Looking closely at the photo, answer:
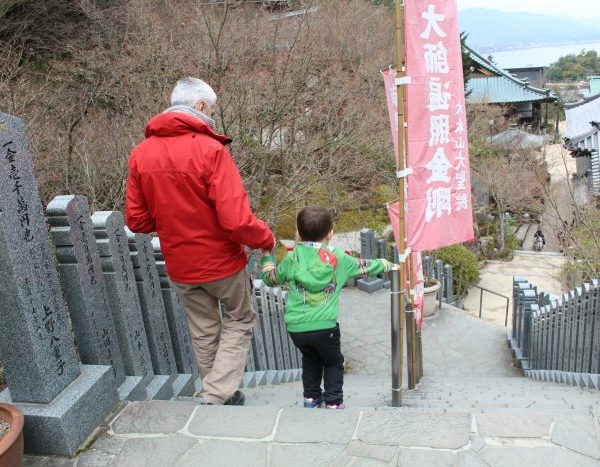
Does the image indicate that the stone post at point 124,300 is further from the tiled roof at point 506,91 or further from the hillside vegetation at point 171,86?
the tiled roof at point 506,91

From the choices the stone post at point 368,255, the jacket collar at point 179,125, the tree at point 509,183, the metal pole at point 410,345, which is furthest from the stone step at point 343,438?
the tree at point 509,183

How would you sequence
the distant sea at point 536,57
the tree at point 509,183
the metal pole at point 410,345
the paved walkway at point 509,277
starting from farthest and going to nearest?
the distant sea at point 536,57, the tree at point 509,183, the paved walkway at point 509,277, the metal pole at point 410,345

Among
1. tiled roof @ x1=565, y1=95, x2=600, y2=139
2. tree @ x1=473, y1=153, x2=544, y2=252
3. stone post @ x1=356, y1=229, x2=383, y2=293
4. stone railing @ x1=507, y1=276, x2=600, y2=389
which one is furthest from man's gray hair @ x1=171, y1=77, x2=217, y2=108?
tiled roof @ x1=565, y1=95, x2=600, y2=139

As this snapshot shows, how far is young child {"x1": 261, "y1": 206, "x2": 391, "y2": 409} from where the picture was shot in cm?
310

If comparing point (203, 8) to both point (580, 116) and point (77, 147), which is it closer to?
point (77, 147)

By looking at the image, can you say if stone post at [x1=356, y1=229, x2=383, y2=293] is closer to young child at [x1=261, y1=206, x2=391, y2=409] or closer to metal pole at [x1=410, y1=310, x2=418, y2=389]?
metal pole at [x1=410, y1=310, x2=418, y2=389]

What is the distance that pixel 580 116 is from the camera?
2623 cm

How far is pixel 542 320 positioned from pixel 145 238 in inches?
213

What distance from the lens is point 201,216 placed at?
2812 mm

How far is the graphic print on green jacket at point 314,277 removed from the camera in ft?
10.2

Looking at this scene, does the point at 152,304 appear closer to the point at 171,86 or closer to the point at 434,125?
the point at 434,125

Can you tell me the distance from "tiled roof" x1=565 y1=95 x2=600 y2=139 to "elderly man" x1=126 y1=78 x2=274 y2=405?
24955 mm

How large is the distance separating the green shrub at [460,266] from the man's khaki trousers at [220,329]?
1166 centimetres

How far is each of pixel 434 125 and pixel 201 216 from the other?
2.25m
